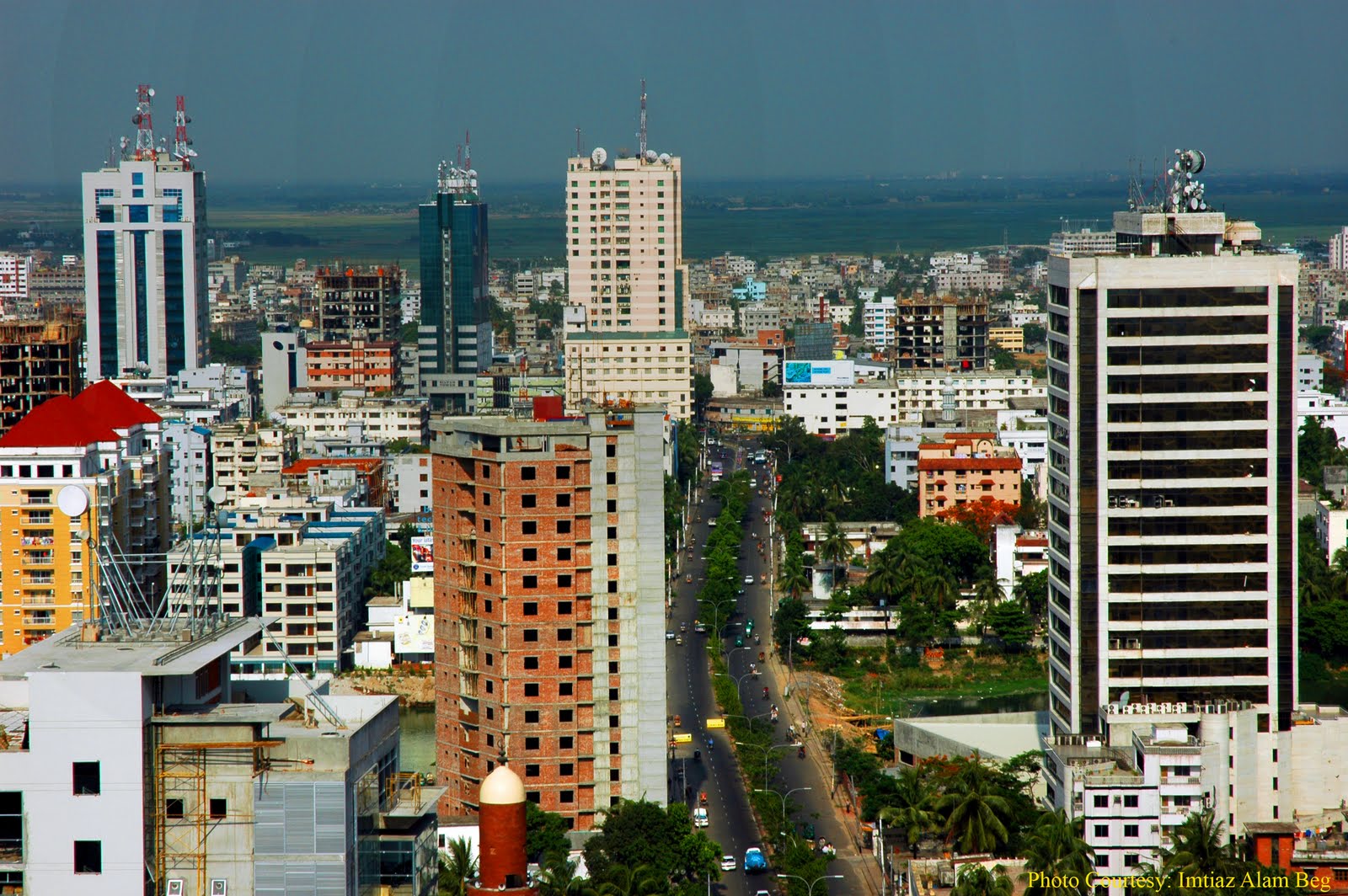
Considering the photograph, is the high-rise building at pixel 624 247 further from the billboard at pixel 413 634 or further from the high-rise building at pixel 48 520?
the high-rise building at pixel 48 520

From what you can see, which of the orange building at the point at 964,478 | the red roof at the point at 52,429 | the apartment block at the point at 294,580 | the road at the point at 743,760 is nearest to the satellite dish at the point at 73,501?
the road at the point at 743,760

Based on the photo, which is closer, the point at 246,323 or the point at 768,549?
the point at 768,549

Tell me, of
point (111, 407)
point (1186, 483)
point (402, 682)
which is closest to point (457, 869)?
point (1186, 483)

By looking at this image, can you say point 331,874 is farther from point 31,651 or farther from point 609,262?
point 609,262

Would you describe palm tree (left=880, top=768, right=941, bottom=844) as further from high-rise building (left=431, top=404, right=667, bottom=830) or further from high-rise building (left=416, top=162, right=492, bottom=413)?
high-rise building (left=416, top=162, right=492, bottom=413)

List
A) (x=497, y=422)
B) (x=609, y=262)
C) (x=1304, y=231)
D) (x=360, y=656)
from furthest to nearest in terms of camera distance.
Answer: (x=1304, y=231)
(x=609, y=262)
(x=360, y=656)
(x=497, y=422)

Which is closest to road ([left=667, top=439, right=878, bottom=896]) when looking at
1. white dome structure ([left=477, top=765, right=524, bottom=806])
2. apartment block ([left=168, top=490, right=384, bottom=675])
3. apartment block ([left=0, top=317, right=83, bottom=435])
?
apartment block ([left=168, top=490, right=384, bottom=675])

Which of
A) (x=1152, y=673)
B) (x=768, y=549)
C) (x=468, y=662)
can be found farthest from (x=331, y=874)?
(x=768, y=549)
